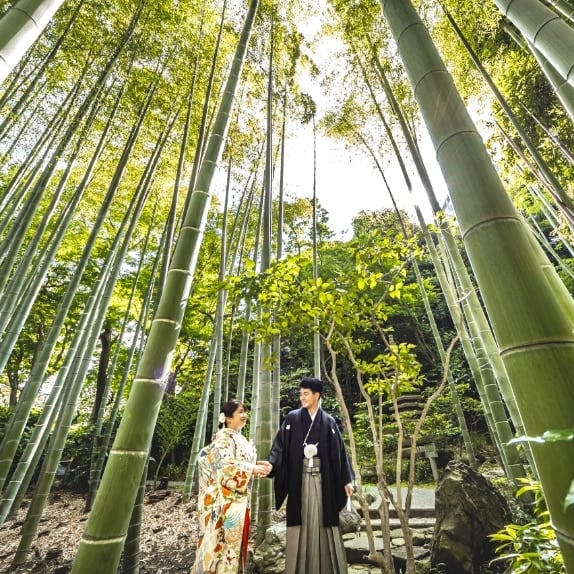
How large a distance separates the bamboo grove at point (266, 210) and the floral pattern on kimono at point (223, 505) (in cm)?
70

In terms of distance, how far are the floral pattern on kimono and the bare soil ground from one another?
1.68 meters

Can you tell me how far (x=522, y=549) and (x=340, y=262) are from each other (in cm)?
881

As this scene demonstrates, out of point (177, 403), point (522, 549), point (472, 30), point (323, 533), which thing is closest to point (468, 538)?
point (522, 549)

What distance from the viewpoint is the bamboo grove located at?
806 mm

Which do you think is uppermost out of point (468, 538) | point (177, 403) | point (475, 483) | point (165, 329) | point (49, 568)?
point (177, 403)

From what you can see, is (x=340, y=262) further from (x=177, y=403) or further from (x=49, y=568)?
(x=49, y=568)

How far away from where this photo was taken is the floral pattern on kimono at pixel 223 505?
1836 mm

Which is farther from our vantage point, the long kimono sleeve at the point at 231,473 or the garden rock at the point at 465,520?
the garden rock at the point at 465,520

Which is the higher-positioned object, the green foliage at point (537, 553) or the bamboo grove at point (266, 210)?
the bamboo grove at point (266, 210)

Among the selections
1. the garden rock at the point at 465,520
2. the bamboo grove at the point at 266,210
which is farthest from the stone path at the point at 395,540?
the bamboo grove at the point at 266,210

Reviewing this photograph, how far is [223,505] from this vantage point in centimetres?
191

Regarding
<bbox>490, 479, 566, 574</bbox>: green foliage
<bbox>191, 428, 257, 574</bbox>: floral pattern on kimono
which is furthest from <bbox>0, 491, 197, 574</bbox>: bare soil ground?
<bbox>490, 479, 566, 574</bbox>: green foliage

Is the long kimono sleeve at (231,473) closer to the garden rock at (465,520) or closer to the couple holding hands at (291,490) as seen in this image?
the couple holding hands at (291,490)

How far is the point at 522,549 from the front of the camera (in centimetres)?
151
